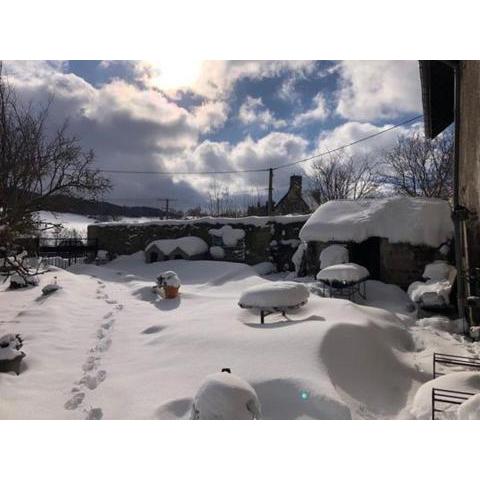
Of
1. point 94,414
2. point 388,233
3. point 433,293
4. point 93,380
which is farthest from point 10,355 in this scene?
point 388,233

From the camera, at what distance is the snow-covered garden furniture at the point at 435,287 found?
7.52 meters

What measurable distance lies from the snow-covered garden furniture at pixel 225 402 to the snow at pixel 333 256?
7.53 metres

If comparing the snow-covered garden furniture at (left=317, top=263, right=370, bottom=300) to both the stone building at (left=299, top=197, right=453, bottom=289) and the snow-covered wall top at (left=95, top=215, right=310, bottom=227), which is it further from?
the snow-covered wall top at (left=95, top=215, right=310, bottom=227)

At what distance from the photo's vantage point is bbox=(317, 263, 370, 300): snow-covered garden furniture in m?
8.46

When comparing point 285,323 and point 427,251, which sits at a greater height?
point 427,251

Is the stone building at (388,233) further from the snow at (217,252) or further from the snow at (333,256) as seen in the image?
the snow at (217,252)

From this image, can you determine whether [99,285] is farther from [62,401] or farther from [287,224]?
[62,401]

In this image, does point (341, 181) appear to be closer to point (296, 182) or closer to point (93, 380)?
point (296, 182)

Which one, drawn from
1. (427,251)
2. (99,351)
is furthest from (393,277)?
(99,351)

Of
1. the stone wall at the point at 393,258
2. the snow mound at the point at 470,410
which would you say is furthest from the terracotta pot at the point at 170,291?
the snow mound at the point at 470,410

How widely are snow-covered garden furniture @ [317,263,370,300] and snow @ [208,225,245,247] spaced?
5.74m

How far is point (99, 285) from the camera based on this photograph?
1180cm

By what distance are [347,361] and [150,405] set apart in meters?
2.31

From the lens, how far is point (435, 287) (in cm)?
780
